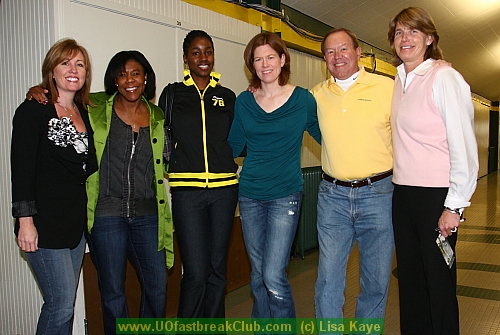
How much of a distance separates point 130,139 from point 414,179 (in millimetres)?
1463

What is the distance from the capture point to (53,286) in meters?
2.09

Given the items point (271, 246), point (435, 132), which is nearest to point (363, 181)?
point (435, 132)

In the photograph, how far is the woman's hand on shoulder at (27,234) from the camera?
2.03 m

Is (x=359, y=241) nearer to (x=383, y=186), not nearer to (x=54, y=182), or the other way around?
(x=383, y=186)

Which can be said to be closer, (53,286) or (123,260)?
(53,286)

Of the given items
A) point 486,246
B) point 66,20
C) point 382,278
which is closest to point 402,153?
point 382,278

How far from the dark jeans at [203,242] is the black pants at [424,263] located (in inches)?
36.1

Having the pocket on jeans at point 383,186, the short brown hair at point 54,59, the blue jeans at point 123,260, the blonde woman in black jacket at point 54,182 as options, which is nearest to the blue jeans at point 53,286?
the blonde woman in black jacket at point 54,182

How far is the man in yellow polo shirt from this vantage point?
235 centimetres

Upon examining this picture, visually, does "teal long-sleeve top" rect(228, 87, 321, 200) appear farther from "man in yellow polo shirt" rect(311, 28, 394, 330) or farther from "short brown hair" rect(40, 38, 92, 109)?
"short brown hair" rect(40, 38, 92, 109)

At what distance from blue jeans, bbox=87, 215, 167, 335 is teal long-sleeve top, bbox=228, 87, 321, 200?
60 cm

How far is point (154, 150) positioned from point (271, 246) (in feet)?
2.67

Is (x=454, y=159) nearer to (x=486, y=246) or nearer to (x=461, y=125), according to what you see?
(x=461, y=125)

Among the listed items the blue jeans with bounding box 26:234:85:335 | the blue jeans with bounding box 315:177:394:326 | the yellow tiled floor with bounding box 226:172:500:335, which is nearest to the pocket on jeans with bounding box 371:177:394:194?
the blue jeans with bounding box 315:177:394:326
